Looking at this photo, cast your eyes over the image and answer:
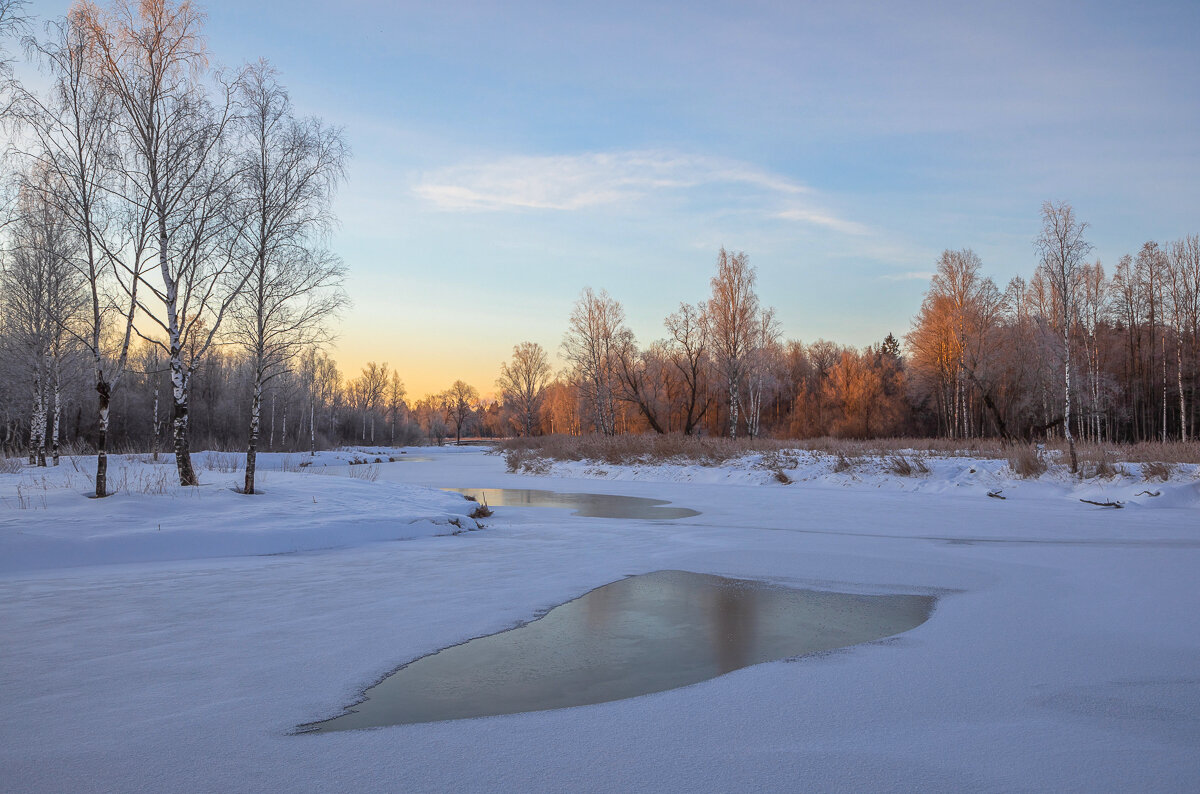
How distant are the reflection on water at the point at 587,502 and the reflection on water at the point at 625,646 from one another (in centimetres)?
746

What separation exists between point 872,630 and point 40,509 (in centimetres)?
1101

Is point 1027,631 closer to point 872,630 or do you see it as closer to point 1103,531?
point 872,630

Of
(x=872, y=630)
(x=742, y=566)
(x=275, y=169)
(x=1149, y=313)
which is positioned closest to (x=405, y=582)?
(x=742, y=566)

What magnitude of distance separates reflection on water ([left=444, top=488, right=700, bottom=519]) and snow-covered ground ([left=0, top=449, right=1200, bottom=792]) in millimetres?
3513

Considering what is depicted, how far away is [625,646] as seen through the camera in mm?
5008

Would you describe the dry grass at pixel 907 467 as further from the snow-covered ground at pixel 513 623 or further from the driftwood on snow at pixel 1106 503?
the snow-covered ground at pixel 513 623

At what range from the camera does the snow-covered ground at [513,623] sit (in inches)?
117

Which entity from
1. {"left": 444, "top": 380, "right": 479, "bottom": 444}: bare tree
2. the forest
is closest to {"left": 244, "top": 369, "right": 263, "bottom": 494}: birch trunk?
the forest

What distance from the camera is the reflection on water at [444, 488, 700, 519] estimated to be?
14781mm

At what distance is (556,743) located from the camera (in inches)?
127

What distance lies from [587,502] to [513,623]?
12.1 metres

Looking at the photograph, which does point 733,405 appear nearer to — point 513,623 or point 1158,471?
point 1158,471

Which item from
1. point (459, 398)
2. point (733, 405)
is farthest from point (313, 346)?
point (459, 398)

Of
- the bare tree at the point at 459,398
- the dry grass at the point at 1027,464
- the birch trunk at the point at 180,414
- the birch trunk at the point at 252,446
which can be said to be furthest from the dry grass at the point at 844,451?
the bare tree at the point at 459,398
